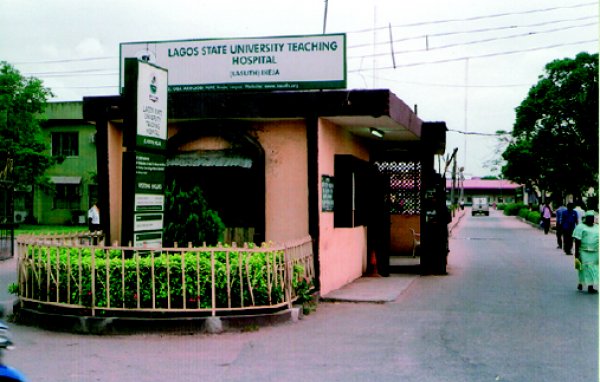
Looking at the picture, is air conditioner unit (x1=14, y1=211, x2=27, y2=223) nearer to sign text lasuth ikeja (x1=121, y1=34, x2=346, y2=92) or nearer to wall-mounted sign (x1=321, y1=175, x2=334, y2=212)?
sign text lasuth ikeja (x1=121, y1=34, x2=346, y2=92)

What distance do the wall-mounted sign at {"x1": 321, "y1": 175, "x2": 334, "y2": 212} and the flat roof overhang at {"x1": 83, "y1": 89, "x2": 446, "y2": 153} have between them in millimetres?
1003

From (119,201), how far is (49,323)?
391 centimetres

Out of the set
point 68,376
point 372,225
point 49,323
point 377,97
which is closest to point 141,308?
point 49,323

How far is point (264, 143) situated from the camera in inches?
512

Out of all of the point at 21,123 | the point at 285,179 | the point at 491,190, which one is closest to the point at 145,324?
the point at 285,179

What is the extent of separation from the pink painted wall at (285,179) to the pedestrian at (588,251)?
5.04 meters

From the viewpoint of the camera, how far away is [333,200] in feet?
44.8

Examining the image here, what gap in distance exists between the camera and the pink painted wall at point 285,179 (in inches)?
505

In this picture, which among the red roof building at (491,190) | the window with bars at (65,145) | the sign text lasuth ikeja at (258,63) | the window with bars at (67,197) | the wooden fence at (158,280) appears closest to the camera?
the wooden fence at (158,280)

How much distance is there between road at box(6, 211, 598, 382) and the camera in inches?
297

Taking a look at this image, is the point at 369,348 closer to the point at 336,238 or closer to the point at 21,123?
the point at 336,238

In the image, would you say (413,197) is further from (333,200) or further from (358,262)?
(333,200)

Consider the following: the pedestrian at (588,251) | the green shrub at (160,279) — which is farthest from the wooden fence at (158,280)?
the pedestrian at (588,251)

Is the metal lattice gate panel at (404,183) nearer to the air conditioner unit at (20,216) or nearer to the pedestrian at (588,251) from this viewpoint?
the pedestrian at (588,251)
